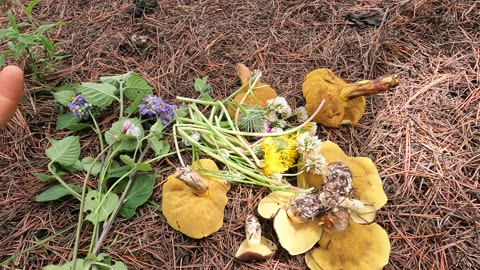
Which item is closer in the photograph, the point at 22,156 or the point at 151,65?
the point at 22,156

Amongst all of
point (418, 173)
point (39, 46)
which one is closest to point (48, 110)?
point (39, 46)

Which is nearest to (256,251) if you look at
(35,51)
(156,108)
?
(156,108)

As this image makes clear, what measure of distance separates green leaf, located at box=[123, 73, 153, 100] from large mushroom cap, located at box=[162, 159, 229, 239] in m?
0.58

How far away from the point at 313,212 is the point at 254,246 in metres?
0.31

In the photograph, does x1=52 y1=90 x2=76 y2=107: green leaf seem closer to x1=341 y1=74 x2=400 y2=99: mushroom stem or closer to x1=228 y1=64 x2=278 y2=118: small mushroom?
x1=228 y1=64 x2=278 y2=118: small mushroom

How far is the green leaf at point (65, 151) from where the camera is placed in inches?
75.7

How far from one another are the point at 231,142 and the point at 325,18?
1.25 meters

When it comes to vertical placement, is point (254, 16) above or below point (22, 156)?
above

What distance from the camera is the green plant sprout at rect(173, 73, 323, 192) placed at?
190 centimetres

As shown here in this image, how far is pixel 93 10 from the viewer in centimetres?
274

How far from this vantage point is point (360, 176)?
1.85 meters

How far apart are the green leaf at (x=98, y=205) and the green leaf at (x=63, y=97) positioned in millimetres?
563

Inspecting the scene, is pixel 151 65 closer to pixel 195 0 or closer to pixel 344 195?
pixel 195 0

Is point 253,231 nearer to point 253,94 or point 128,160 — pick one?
point 128,160
